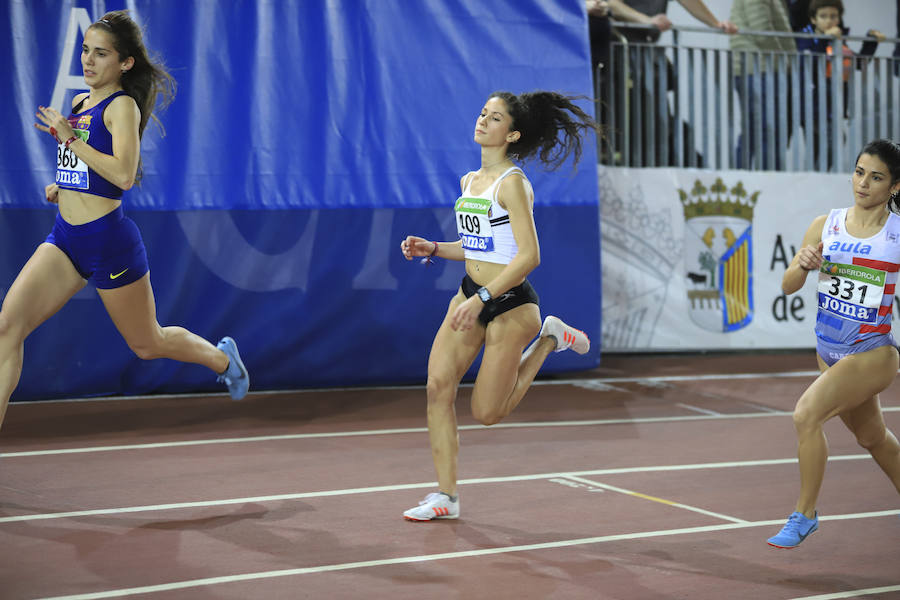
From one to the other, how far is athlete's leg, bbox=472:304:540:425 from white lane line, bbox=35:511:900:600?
748 mm

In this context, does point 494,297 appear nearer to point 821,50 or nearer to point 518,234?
point 518,234

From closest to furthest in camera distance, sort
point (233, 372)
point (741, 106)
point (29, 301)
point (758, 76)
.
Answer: point (29, 301)
point (233, 372)
point (758, 76)
point (741, 106)

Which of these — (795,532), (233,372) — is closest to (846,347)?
(795,532)

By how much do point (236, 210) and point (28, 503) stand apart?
379 cm

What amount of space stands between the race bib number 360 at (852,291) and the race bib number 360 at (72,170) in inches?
139

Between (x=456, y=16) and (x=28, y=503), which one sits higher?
(x=456, y=16)

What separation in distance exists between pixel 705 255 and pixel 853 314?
6664 mm

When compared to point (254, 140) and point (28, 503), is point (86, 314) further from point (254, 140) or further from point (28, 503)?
point (28, 503)

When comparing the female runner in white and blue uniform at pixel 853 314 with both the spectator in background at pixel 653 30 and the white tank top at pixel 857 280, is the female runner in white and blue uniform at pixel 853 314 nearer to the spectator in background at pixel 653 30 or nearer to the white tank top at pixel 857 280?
the white tank top at pixel 857 280

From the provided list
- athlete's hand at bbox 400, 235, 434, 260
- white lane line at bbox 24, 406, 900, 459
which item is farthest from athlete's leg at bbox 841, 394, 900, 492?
white lane line at bbox 24, 406, 900, 459

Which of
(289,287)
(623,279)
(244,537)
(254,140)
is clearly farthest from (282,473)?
(623,279)

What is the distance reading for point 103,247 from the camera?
17.2ft

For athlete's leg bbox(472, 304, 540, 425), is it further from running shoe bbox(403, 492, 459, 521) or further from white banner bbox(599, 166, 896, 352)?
white banner bbox(599, 166, 896, 352)

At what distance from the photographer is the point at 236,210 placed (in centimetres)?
874
